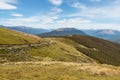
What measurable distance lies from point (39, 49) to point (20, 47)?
13883 mm

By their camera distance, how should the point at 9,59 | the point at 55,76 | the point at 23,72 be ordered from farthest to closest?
the point at 9,59
the point at 23,72
the point at 55,76

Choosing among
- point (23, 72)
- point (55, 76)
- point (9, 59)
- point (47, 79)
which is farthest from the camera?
point (9, 59)

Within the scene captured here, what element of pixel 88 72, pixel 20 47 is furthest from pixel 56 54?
pixel 88 72

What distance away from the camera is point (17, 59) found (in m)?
81.1

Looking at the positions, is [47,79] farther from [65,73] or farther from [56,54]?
[56,54]

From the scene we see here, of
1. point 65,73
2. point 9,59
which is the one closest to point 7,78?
point 65,73

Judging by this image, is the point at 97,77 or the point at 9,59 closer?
the point at 97,77

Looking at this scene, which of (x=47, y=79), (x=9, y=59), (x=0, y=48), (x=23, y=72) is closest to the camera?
(x=47, y=79)

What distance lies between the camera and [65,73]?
39.2 m

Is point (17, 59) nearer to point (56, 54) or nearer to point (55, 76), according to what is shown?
point (56, 54)

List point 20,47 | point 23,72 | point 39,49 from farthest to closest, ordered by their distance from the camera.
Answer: point 39,49 < point 20,47 < point 23,72

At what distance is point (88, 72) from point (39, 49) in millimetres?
68381

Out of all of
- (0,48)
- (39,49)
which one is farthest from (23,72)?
(39,49)

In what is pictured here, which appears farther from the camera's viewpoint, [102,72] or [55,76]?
[102,72]
